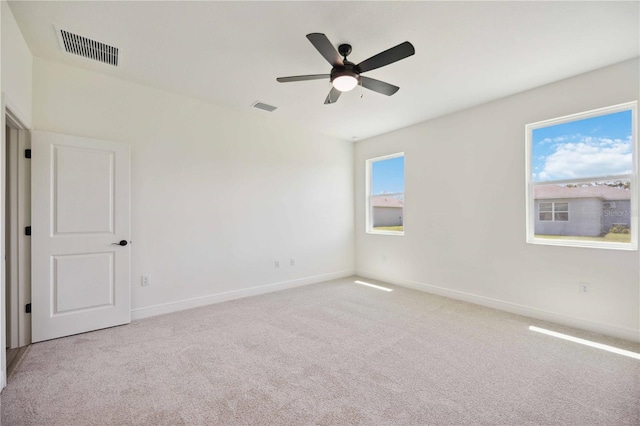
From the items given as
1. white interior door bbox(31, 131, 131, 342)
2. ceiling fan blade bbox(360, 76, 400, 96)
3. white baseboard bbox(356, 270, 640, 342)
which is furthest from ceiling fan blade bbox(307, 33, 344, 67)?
white baseboard bbox(356, 270, 640, 342)

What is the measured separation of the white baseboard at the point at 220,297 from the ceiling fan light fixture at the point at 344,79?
3134 millimetres

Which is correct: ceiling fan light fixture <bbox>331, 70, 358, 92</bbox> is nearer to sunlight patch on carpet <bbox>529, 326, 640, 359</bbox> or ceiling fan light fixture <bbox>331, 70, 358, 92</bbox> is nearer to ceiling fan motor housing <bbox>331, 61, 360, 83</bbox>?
ceiling fan motor housing <bbox>331, 61, 360, 83</bbox>

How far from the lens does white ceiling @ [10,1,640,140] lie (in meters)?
2.16

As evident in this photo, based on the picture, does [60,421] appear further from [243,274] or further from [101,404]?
[243,274]

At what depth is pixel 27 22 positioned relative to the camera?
2.30 m

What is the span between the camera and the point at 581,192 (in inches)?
125

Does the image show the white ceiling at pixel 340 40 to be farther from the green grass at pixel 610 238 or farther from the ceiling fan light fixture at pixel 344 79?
the green grass at pixel 610 238

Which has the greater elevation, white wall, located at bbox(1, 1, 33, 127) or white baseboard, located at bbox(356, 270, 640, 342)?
white wall, located at bbox(1, 1, 33, 127)

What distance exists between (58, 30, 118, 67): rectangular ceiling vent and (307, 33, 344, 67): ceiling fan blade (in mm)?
1980

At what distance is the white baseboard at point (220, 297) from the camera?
3.41 metres

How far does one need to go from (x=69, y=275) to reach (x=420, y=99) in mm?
4529

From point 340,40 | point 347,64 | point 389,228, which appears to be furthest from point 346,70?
point 389,228

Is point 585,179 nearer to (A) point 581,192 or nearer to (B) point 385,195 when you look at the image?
(A) point 581,192

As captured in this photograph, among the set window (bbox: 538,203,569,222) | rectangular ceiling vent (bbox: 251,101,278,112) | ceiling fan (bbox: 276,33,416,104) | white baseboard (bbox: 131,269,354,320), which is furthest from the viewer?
rectangular ceiling vent (bbox: 251,101,278,112)
